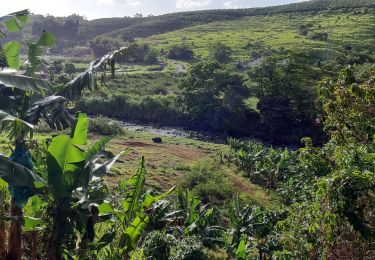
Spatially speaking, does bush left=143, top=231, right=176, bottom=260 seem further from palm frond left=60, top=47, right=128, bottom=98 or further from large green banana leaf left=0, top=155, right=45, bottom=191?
large green banana leaf left=0, top=155, right=45, bottom=191

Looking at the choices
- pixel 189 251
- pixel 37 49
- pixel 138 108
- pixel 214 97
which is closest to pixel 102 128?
pixel 138 108

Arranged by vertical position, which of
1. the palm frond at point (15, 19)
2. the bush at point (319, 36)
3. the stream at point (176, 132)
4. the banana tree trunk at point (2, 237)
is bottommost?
the stream at point (176, 132)

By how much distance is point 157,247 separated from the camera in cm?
941

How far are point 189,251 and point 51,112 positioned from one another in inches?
162

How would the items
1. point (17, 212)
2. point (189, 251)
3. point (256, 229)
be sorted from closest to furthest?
point (17, 212) < point (189, 251) < point (256, 229)

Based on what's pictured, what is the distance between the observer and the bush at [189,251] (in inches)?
359

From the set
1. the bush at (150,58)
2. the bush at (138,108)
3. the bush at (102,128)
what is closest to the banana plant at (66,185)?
the bush at (102,128)

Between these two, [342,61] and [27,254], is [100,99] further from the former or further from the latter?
[27,254]

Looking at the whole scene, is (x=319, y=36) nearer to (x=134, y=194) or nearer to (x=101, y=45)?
(x=101, y=45)

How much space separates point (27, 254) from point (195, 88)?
38460mm

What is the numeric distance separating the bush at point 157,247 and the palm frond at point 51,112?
10.5 ft

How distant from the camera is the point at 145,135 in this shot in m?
40.6

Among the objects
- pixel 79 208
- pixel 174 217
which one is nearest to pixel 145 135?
pixel 174 217

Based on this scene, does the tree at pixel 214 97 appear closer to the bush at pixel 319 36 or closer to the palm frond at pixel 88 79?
the bush at pixel 319 36
